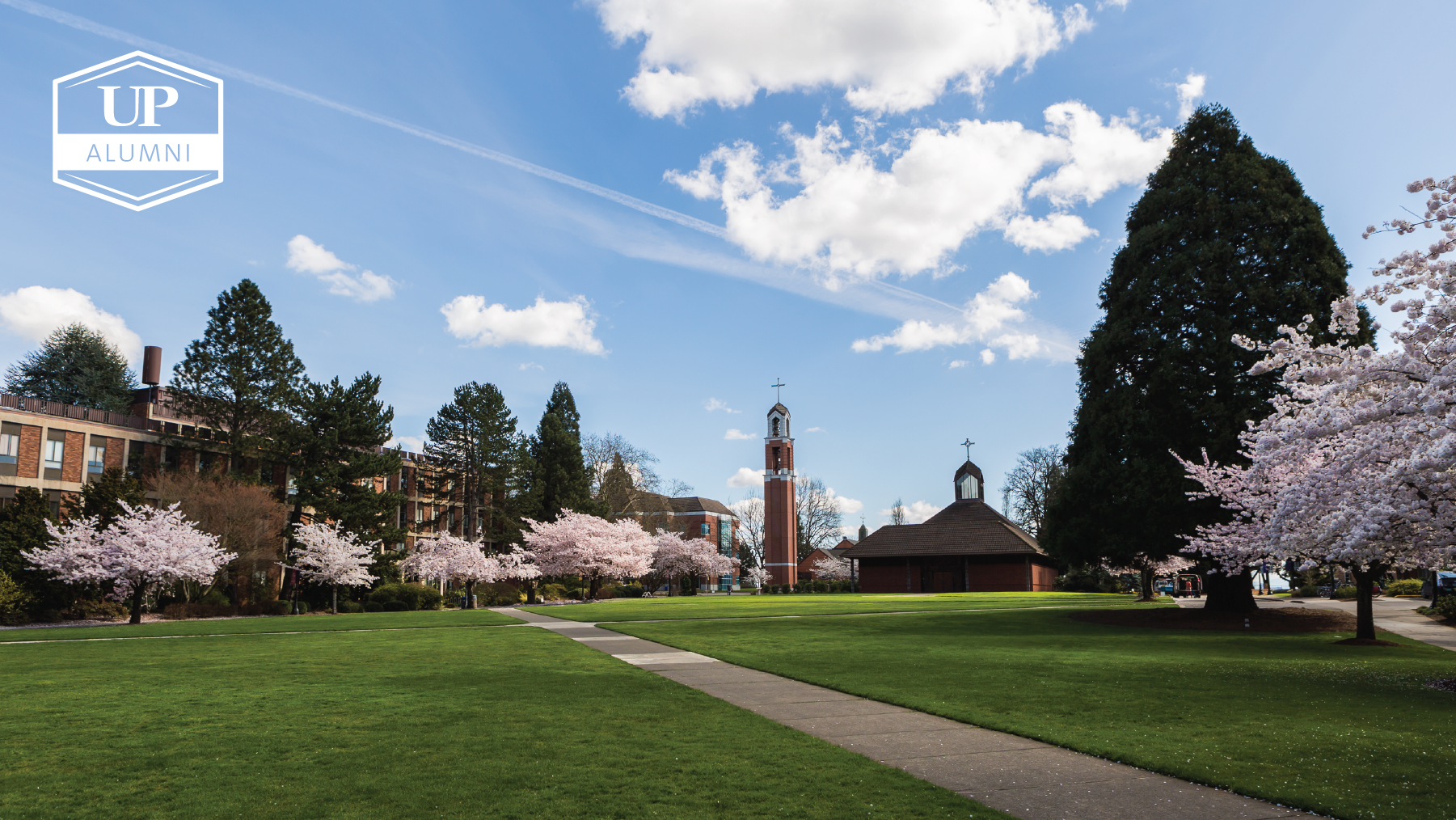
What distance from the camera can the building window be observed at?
5081cm

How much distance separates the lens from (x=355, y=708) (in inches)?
403

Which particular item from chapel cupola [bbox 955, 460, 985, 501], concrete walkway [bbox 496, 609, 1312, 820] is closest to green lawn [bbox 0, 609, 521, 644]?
concrete walkway [bbox 496, 609, 1312, 820]

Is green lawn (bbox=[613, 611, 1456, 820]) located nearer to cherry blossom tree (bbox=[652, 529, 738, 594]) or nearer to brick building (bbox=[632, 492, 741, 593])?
cherry blossom tree (bbox=[652, 529, 738, 594])

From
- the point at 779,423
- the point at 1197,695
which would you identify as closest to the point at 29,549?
the point at 1197,695

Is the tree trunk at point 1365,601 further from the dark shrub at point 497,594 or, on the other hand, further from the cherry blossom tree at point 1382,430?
the dark shrub at point 497,594

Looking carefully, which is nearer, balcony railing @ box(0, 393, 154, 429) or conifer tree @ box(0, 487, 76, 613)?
conifer tree @ box(0, 487, 76, 613)

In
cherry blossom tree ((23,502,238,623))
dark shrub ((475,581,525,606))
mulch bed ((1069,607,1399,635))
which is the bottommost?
dark shrub ((475,581,525,606))

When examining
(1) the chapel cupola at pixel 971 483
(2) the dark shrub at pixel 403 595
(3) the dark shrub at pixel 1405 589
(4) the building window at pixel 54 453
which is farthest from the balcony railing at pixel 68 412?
(3) the dark shrub at pixel 1405 589

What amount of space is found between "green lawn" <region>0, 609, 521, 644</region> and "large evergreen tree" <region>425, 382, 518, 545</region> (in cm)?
3083

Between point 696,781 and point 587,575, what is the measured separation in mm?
53868

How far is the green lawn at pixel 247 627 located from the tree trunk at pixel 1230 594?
922 inches

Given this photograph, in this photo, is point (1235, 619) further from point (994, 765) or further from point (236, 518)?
point (236, 518)

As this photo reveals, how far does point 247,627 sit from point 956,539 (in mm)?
57678

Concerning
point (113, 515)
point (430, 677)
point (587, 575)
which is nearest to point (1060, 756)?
point (430, 677)
